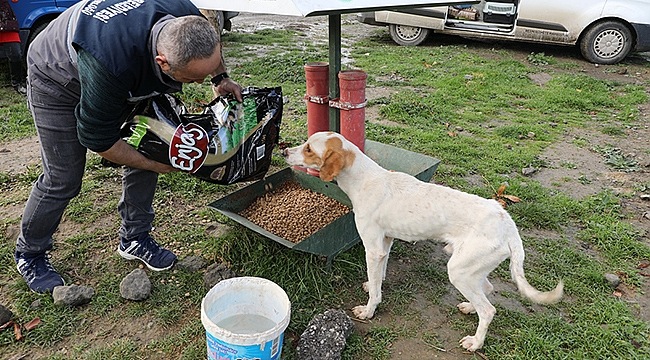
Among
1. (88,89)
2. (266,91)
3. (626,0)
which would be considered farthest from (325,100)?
(626,0)

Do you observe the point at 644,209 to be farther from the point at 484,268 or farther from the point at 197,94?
the point at 197,94

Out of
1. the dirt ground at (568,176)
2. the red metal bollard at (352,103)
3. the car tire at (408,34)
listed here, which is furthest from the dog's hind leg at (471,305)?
the car tire at (408,34)

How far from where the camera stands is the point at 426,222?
2826 millimetres

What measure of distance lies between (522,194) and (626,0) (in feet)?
23.0

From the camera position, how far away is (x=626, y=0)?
30.1 ft

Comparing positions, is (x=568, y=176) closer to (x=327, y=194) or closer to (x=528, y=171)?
(x=528, y=171)

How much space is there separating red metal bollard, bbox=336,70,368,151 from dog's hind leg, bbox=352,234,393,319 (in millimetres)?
905

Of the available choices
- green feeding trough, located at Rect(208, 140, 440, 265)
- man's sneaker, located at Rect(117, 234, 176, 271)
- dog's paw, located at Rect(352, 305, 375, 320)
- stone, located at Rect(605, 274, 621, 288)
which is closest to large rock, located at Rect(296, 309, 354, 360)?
dog's paw, located at Rect(352, 305, 375, 320)

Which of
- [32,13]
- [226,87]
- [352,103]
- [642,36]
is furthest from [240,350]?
[642,36]

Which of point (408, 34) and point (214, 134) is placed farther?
point (408, 34)

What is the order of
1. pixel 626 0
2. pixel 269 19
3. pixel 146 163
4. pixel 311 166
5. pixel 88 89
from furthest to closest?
pixel 269 19, pixel 626 0, pixel 311 166, pixel 146 163, pixel 88 89

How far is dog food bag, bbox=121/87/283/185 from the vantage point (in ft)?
8.73

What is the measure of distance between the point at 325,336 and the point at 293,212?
1106mm

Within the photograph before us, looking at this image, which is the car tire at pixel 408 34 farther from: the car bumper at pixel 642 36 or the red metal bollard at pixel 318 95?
the red metal bollard at pixel 318 95
